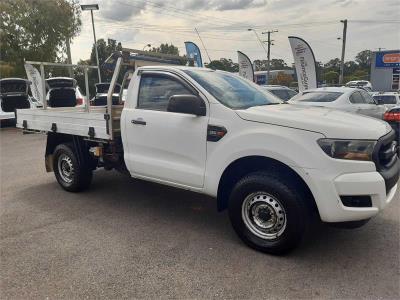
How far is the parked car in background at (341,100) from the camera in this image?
988 centimetres

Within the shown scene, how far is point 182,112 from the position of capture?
3.87 meters

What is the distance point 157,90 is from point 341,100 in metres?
7.09

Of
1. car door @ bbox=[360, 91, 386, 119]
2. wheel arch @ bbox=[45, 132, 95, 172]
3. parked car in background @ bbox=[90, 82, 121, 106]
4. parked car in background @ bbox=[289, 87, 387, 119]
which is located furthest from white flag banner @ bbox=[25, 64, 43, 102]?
car door @ bbox=[360, 91, 386, 119]

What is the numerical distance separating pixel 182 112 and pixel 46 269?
2026 millimetres

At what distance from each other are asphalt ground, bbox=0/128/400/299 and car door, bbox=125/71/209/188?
2.19 feet

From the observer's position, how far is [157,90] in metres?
4.40

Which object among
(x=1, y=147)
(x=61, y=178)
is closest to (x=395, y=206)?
(x=61, y=178)

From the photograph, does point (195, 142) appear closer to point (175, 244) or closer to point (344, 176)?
point (175, 244)

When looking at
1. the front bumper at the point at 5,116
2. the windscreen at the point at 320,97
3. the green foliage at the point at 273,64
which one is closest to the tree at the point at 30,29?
the front bumper at the point at 5,116

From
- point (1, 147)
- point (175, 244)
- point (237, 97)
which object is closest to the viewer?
point (175, 244)

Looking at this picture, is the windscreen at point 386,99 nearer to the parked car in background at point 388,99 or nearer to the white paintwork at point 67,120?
the parked car in background at point 388,99

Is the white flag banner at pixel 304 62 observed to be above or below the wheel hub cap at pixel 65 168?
above

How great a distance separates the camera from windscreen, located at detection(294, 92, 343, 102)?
10023mm

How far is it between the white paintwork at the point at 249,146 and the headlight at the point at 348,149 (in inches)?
1.8
